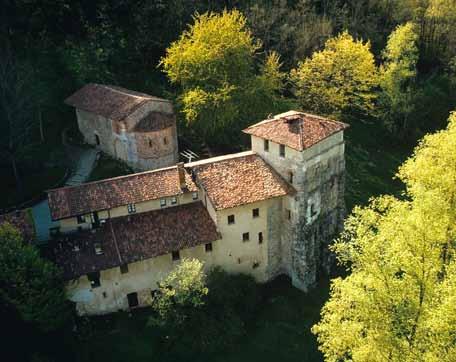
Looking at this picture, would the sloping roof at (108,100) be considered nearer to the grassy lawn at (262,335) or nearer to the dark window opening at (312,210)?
the dark window opening at (312,210)

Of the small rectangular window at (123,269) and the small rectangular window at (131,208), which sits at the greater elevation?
the small rectangular window at (131,208)

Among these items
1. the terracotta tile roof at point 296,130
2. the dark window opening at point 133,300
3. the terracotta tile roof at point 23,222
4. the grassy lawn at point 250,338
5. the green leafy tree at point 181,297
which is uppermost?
the terracotta tile roof at point 296,130

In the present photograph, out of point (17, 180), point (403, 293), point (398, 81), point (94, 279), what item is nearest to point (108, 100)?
point (17, 180)

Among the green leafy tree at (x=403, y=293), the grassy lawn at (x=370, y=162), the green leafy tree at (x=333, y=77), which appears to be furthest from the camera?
the green leafy tree at (x=333, y=77)

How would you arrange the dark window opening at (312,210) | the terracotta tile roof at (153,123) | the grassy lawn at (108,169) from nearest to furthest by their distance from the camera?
the dark window opening at (312,210), the terracotta tile roof at (153,123), the grassy lawn at (108,169)

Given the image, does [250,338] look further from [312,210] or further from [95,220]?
[95,220]

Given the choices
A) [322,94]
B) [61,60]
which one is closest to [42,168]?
[61,60]

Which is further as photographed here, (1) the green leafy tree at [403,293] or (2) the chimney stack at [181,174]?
(2) the chimney stack at [181,174]

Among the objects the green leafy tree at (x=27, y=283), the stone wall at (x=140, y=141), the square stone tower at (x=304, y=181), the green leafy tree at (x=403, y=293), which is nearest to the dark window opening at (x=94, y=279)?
the green leafy tree at (x=27, y=283)
